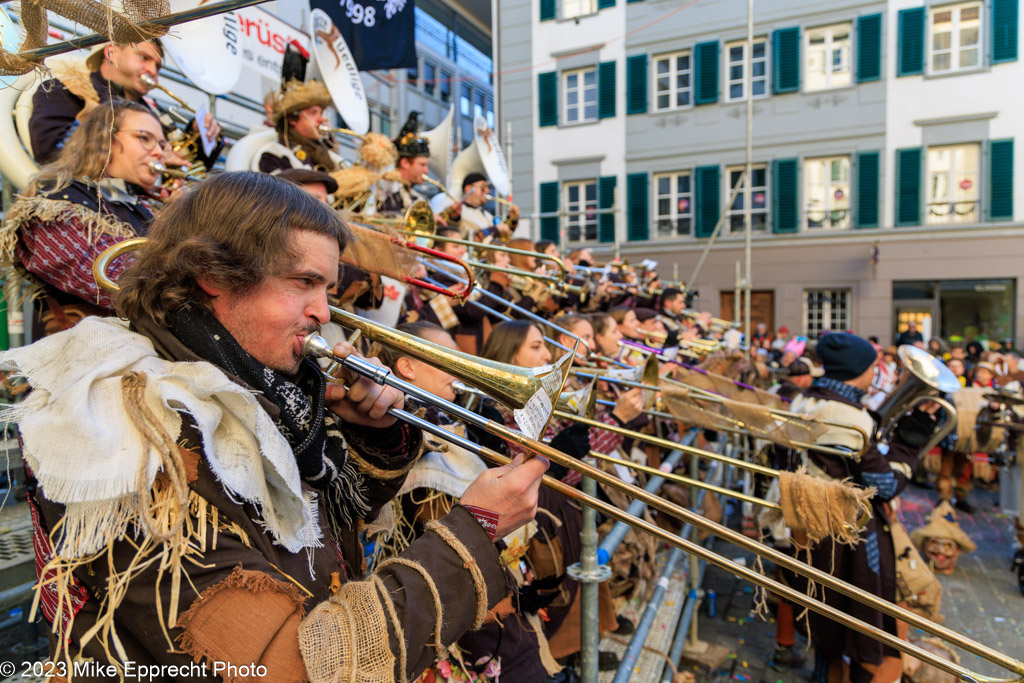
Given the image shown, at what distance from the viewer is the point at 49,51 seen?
3.84ft

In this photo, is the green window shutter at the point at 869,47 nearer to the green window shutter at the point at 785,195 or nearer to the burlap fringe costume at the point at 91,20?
the green window shutter at the point at 785,195

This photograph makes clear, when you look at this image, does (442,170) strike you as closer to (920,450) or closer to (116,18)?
(920,450)

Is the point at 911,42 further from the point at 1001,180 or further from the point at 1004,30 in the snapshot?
the point at 1001,180

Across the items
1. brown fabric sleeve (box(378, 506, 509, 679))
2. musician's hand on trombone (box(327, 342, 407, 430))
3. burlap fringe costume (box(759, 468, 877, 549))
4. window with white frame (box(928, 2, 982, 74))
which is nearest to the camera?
brown fabric sleeve (box(378, 506, 509, 679))

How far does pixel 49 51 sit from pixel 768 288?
16.6 m

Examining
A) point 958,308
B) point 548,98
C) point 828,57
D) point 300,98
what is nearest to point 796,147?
point 828,57

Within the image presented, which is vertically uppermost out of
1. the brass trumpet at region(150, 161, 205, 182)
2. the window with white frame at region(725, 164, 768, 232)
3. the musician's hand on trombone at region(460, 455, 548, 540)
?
the window with white frame at region(725, 164, 768, 232)

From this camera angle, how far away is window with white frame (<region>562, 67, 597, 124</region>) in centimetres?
1756

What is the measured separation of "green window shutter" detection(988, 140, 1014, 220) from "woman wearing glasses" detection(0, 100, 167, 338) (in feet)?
55.8

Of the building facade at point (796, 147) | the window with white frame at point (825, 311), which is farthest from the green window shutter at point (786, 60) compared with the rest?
the window with white frame at point (825, 311)

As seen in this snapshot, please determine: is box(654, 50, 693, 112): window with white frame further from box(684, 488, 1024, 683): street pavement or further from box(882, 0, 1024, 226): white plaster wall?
box(684, 488, 1024, 683): street pavement

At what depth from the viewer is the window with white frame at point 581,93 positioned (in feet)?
57.6

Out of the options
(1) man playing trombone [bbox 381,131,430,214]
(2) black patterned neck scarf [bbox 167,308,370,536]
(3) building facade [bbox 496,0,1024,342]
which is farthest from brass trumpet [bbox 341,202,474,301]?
(3) building facade [bbox 496,0,1024,342]

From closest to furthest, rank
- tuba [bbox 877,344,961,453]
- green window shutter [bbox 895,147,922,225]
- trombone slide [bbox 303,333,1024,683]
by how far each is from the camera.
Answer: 1. trombone slide [bbox 303,333,1024,683]
2. tuba [bbox 877,344,961,453]
3. green window shutter [bbox 895,147,922,225]
